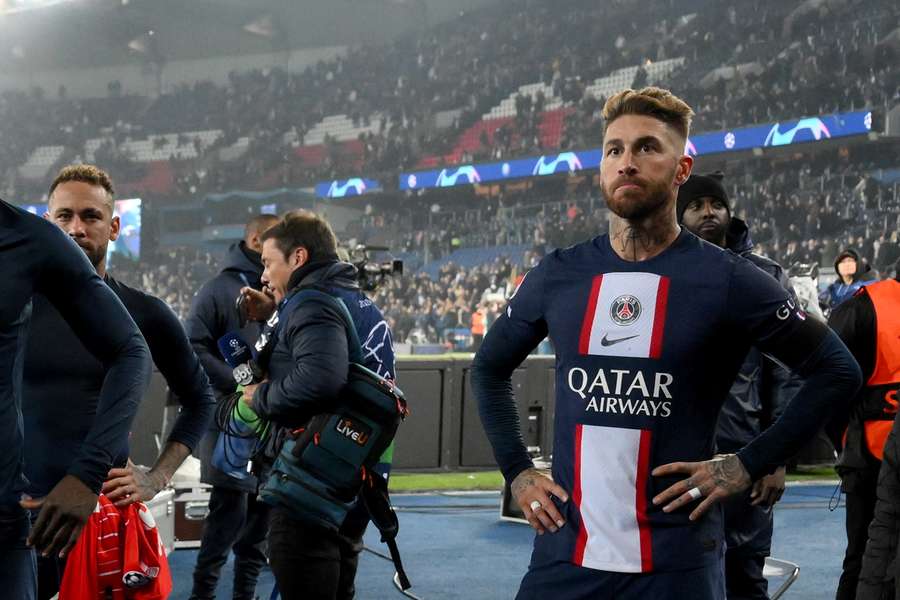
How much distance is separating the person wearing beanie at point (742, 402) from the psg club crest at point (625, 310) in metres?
1.43

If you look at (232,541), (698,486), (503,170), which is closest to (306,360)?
(698,486)

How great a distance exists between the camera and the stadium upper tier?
27141 mm

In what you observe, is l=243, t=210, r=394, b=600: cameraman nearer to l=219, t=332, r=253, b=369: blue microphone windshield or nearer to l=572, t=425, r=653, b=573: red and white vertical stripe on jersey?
l=219, t=332, r=253, b=369: blue microphone windshield

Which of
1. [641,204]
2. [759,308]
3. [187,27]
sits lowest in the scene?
[759,308]

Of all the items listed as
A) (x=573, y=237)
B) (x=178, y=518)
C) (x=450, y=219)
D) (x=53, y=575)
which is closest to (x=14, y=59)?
(x=450, y=219)

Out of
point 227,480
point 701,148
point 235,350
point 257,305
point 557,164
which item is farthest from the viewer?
point 557,164

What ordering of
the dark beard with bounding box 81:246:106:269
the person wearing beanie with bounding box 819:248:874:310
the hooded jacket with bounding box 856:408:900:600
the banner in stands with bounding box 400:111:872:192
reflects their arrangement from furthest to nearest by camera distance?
the banner in stands with bounding box 400:111:872:192
the person wearing beanie with bounding box 819:248:874:310
the hooded jacket with bounding box 856:408:900:600
the dark beard with bounding box 81:246:106:269

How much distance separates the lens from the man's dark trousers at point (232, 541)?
15.2ft

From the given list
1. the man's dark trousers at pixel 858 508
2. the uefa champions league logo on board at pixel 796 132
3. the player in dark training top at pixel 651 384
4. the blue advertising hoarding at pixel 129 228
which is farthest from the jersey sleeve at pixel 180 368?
the blue advertising hoarding at pixel 129 228

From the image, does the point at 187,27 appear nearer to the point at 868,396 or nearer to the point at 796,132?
the point at 796,132

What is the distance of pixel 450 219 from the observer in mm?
32719

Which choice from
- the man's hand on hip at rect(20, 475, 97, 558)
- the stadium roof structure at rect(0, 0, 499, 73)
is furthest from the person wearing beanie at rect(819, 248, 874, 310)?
the stadium roof structure at rect(0, 0, 499, 73)

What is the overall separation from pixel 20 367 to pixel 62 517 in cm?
32

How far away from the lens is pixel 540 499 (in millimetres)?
2207
